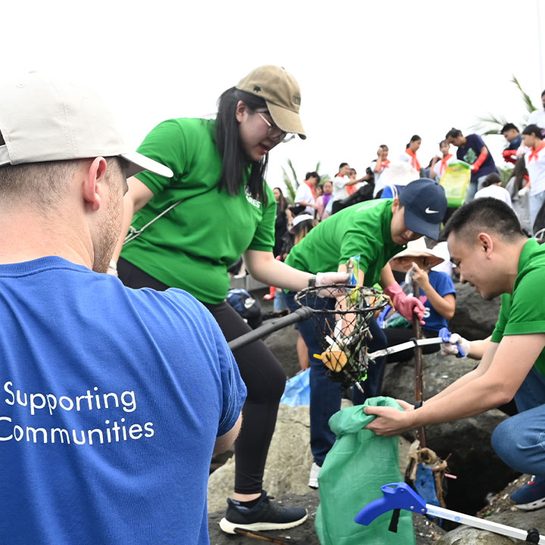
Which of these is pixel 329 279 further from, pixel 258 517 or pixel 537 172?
pixel 537 172

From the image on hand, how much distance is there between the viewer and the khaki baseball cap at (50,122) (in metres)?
1.29

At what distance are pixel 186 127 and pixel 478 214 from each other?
57.9 inches

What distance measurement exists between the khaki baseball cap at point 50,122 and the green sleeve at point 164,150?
1771 millimetres

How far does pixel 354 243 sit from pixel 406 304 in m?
0.94

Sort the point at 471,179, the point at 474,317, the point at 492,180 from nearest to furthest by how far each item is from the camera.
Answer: the point at 474,317, the point at 492,180, the point at 471,179

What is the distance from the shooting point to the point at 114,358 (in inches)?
49.9

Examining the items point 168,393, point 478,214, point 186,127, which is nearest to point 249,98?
point 186,127

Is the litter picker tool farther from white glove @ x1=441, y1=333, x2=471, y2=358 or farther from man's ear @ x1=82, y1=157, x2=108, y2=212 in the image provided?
man's ear @ x1=82, y1=157, x2=108, y2=212

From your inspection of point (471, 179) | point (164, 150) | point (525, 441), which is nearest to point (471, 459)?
point (525, 441)

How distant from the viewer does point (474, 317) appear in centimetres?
756

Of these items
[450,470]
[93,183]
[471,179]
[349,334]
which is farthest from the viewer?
[471,179]

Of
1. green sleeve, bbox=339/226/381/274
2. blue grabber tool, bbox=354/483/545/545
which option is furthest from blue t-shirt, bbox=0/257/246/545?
green sleeve, bbox=339/226/381/274

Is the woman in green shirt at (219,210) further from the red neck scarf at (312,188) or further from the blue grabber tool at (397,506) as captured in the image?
the red neck scarf at (312,188)

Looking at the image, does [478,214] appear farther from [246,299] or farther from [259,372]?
[246,299]
